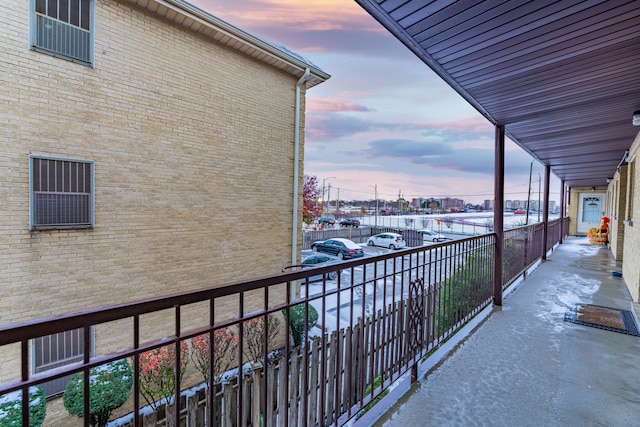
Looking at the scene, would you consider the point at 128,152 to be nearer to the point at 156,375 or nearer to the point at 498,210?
the point at 156,375

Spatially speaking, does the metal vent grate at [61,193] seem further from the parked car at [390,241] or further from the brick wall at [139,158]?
the parked car at [390,241]

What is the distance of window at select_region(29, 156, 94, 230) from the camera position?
412cm

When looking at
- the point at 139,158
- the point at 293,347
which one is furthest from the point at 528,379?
the point at 139,158

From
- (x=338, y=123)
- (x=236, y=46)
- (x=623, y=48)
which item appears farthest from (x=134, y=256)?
(x=338, y=123)

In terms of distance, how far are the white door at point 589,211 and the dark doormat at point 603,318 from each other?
550 inches

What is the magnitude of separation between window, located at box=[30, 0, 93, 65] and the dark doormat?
718 cm

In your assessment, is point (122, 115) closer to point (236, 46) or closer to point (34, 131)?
point (34, 131)

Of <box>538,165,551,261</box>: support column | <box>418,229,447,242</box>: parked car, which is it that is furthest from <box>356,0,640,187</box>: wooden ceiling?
<box>418,229,447,242</box>: parked car

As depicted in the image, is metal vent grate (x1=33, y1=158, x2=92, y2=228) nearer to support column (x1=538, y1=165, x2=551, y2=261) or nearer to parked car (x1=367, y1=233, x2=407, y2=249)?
support column (x1=538, y1=165, x2=551, y2=261)

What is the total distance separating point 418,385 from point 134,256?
4.49 meters

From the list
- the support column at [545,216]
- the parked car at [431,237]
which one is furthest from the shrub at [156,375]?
the parked car at [431,237]

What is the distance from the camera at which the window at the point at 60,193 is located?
412 centimetres

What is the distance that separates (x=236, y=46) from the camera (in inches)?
235

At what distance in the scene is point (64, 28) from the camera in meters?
4.25
